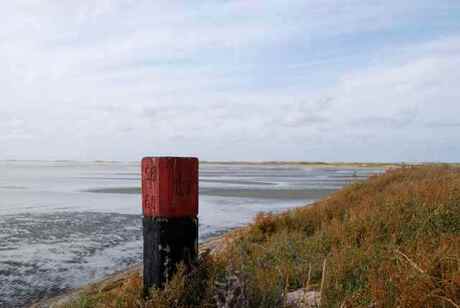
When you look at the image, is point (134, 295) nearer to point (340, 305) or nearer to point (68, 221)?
point (340, 305)

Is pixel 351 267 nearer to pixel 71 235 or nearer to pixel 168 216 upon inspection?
pixel 168 216

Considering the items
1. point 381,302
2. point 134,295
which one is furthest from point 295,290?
point 134,295

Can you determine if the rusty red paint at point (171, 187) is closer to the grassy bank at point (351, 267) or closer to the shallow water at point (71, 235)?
the grassy bank at point (351, 267)

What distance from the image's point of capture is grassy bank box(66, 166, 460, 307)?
11.9ft

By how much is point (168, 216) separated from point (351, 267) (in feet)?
6.80

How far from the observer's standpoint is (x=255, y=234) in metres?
8.63

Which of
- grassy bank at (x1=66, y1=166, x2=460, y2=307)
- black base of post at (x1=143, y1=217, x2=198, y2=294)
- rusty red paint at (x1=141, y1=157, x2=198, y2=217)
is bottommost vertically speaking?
grassy bank at (x1=66, y1=166, x2=460, y2=307)

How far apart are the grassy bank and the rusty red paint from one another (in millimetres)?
495

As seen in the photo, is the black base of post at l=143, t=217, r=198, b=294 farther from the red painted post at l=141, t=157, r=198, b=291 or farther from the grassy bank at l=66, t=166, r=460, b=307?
the grassy bank at l=66, t=166, r=460, b=307

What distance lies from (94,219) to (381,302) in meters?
12.5

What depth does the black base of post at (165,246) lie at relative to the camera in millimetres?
3691

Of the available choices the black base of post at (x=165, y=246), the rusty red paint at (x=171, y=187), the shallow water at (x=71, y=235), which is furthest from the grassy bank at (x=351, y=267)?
the shallow water at (x=71, y=235)

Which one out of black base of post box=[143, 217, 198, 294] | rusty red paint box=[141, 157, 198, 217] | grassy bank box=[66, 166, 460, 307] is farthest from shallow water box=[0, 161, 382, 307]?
rusty red paint box=[141, 157, 198, 217]

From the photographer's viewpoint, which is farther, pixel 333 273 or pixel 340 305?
pixel 333 273
